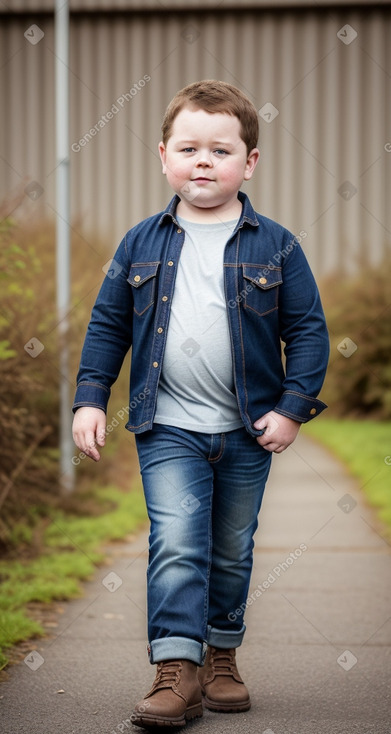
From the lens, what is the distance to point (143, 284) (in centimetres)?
308

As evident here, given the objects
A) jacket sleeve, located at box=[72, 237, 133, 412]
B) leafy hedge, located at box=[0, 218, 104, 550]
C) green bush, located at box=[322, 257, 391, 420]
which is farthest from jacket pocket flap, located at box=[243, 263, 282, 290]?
green bush, located at box=[322, 257, 391, 420]

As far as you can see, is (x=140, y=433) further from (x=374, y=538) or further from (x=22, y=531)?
(x=374, y=538)

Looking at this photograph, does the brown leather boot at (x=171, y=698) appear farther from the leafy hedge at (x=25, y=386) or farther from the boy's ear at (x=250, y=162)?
the leafy hedge at (x=25, y=386)

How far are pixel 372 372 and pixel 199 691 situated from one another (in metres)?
12.3

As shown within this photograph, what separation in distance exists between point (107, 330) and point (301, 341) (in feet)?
1.99

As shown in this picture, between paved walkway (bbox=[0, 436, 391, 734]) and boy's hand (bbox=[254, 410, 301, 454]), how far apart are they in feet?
2.69

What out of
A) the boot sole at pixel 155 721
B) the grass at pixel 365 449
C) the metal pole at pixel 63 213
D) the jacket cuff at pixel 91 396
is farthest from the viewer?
the grass at pixel 365 449

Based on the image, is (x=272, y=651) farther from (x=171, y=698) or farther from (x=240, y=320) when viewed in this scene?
(x=240, y=320)

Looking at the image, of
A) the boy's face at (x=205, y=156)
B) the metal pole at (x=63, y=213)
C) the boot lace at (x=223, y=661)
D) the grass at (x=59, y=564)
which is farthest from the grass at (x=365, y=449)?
the boy's face at (x=205, y=156)

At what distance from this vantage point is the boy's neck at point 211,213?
3.13m

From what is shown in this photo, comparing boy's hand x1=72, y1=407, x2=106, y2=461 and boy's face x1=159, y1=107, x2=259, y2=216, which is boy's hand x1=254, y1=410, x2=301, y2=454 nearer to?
boy's hand x1=72, y1=407, x2=106, y2=461

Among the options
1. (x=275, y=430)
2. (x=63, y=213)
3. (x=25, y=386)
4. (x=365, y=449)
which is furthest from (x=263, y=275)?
(x=365, y=449)

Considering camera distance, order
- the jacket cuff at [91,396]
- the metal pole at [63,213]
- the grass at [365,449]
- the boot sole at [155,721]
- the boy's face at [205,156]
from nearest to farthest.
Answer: the boot sole at [155,721] → the boy's face at [205,156] → the jacket cuff at [91,396] → the metal pole at [63,213] → the grass at [365,449]

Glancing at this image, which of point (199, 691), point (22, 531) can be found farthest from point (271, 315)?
point (22, 531)
